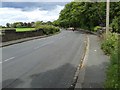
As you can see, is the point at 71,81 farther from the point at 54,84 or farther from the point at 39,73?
the point at 39,73

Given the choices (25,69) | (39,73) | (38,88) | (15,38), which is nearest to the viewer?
(38,88)

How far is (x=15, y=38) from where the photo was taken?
4075cm

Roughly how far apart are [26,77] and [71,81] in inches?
74.0

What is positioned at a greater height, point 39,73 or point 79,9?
point 79,9

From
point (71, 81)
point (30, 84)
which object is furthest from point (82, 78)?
point (30, 84)

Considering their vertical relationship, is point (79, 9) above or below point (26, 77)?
above

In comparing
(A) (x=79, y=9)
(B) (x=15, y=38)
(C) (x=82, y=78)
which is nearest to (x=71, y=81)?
(C) (x=82, y=78)

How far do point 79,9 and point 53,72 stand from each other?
66882mm

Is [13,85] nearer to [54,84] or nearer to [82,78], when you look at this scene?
[54,84]

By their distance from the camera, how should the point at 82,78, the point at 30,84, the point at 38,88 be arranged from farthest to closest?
the point at 82,78 < the point at 30,84 < the point at 38,88

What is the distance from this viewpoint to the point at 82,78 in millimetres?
11656

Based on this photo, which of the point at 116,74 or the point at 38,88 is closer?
the point at 116,74

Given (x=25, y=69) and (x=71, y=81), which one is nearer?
(x=71, y=81)

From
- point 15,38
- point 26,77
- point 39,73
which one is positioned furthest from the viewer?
point 15,38
